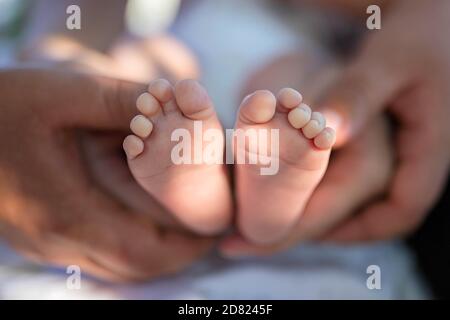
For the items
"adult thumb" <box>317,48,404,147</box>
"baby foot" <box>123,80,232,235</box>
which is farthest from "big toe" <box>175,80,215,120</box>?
"adult thumb" <box>317,48,404,147</box>

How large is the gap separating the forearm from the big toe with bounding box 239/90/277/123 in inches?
13.4

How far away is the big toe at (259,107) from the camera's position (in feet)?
A: 1.81

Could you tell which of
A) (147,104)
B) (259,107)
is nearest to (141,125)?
(147,104)

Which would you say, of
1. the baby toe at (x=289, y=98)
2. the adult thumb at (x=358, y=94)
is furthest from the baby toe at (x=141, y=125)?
the adult thumb at (x=358, y=94)

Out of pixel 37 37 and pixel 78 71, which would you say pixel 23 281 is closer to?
pixel 78 71

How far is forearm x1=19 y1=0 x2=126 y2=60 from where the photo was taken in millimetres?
813

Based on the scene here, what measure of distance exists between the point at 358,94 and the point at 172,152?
278 millimetres

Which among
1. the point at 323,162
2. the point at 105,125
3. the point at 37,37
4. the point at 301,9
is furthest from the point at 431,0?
the point at 37,37

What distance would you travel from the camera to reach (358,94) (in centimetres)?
72

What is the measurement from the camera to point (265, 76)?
82cm

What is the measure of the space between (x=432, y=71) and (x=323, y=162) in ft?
0.94

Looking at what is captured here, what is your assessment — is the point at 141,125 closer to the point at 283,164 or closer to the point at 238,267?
the point at 283,164

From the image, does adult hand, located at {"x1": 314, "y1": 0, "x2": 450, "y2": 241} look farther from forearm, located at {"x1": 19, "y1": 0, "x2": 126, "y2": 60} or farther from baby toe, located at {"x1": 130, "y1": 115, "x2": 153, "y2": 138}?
forearm, located at {"x1": 19, "y1": 0, "x2": 126, "y2": 60}

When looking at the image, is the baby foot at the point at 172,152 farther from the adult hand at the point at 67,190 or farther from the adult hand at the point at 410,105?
the adult hand at the point at 410,105
